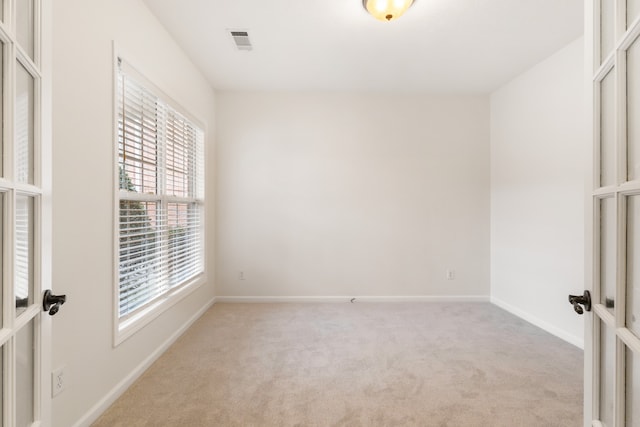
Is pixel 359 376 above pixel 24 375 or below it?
below

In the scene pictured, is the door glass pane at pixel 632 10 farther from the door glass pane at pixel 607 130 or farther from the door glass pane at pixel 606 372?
the door glass pane at pixel 606 372

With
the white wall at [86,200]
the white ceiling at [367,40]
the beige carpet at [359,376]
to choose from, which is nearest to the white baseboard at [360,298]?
the beige carpet at [359,376]

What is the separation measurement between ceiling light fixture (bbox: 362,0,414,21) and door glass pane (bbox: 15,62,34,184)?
2.02m

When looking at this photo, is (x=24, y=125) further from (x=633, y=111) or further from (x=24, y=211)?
(x=633, y=111)

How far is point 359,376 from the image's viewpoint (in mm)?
2080

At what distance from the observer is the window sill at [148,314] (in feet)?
6.16

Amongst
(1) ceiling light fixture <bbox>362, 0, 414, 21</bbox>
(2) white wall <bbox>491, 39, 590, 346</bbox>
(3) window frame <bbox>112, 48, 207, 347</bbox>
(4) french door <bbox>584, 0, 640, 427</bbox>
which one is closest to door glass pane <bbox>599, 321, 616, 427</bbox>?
(4) french door <bbox>584, 0, 640, 427</bbox>

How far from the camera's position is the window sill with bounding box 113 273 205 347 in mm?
1878

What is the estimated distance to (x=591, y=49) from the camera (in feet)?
3.06

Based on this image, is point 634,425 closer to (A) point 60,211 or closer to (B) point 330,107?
(A) point 60,211

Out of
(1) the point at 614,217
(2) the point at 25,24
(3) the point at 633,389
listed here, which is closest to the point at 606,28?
(1) the point at 614,217

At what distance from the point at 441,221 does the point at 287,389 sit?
9.23ft

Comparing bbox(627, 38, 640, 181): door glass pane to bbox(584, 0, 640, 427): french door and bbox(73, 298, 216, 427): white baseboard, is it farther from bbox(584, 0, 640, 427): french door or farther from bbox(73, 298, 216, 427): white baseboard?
bbox(73, 298, 216, 427): white baseboard

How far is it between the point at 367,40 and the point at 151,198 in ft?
7.47
